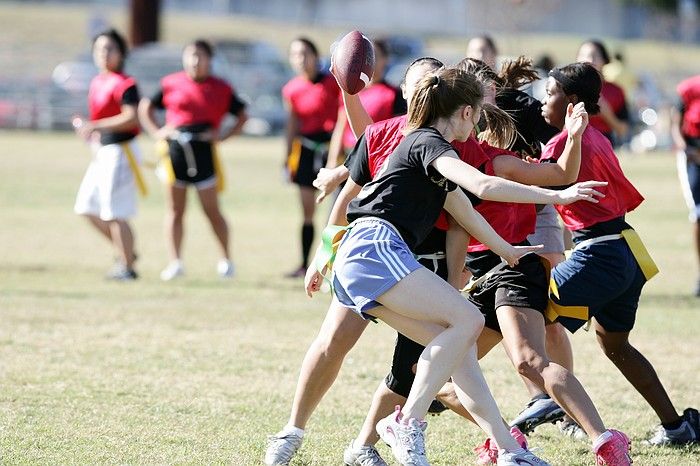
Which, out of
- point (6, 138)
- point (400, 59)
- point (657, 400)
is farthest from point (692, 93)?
point (400, 59)

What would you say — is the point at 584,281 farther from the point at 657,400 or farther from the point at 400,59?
the point at 400,59

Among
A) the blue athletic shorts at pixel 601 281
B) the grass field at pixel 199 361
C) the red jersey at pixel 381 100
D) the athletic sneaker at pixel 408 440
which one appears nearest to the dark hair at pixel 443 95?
the blue athletic shorts at pixel 601 281

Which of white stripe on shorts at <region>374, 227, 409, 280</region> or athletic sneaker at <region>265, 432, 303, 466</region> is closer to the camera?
white stripe on shorts at <region>374, 227, 409, 280</region>

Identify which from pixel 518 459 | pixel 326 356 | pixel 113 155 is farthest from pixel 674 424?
pixel 113 155

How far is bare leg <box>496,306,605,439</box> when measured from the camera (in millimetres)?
4941

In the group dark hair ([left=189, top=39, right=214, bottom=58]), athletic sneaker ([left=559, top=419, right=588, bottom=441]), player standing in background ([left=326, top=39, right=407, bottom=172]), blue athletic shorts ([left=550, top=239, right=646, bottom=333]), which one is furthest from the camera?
dark hair ([left=189, top=39, right=214, bottom=58])

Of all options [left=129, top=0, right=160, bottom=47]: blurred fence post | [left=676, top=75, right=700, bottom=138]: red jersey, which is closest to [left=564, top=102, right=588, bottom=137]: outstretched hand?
[left=676, top=75, right=700, bottom=138]: red jersey

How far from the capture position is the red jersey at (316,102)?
37.7 ft

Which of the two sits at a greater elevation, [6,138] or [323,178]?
[323,178]

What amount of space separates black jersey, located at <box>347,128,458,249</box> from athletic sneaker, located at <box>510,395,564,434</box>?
4.21 ft

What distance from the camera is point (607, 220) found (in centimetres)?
546

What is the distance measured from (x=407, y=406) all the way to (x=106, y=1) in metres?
61.9

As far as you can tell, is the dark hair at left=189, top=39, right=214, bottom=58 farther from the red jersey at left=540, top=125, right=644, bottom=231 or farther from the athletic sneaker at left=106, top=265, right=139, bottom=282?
the red jersey at left=540, top=125, right=644, bottom=231

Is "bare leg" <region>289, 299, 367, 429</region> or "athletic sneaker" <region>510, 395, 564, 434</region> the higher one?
"bare leg" <region>289, 299, 367, 429</region>
